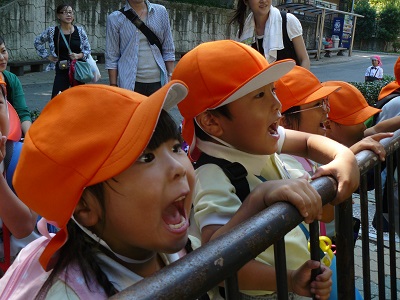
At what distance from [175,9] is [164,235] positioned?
1855cm

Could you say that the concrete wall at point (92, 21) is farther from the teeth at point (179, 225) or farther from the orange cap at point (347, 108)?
the teeth at point (179, 225)

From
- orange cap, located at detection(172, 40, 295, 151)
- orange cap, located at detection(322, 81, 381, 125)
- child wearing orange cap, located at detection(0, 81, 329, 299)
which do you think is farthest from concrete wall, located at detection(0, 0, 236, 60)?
child wearing orange cap, located at detection(0, 81, 329, 299)

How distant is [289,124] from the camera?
283 cm

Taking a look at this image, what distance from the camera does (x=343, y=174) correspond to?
1.59 m

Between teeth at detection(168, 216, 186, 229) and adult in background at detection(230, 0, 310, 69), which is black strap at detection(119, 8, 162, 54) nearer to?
adult in background at detection(230, 0, 310, 69)

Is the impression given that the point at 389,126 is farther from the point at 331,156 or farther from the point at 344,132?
the point at 331,156

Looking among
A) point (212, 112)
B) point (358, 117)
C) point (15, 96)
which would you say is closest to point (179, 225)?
point (212, 112)

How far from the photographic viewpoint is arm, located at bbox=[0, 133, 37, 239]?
6.62ft

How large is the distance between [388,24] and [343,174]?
42970 mm

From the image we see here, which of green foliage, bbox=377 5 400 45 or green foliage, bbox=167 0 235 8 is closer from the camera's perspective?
green foliage, bbox=167 0 235 8

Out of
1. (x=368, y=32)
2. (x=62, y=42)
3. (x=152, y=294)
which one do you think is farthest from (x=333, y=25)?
(x=152, y=294)

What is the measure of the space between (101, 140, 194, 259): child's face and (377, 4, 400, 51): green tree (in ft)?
138

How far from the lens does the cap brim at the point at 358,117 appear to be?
11.0ft

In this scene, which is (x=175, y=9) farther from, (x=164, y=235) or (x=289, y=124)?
(x=164, y=235)
